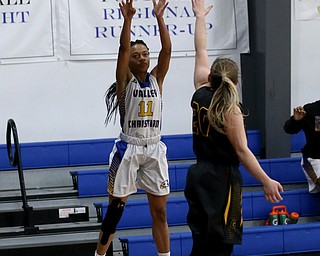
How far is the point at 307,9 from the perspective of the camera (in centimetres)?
938

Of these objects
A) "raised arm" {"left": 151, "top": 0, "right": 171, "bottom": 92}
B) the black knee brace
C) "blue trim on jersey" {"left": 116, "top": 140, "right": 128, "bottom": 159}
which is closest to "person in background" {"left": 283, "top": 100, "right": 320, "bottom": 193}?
"raised arm" {"left": 151, "top": 0, "right": 171, "bottom": 92}

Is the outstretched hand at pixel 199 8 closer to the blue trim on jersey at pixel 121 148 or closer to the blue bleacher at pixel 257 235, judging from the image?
the blue trim on jersey at pixel 121 148

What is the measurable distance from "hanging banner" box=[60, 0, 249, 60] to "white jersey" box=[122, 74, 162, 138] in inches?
116

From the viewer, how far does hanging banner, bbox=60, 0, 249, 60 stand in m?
8.84

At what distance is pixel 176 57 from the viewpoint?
9.12m

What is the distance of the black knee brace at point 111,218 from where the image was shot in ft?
19.7

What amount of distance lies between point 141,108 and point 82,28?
3.06 metres

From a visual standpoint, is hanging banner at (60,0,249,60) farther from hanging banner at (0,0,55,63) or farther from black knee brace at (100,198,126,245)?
black knee brace at (100,198,126,245)

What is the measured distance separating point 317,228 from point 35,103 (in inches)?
125

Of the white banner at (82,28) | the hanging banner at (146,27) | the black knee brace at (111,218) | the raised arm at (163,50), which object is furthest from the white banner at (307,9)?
the black knee brace at (111,218)

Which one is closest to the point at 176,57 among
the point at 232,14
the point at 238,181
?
the point at 232,14

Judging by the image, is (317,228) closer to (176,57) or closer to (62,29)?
(176,57)

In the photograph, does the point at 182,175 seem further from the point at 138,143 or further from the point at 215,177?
the point at 215,177

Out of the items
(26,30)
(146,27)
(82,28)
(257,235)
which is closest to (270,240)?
(257,235)
